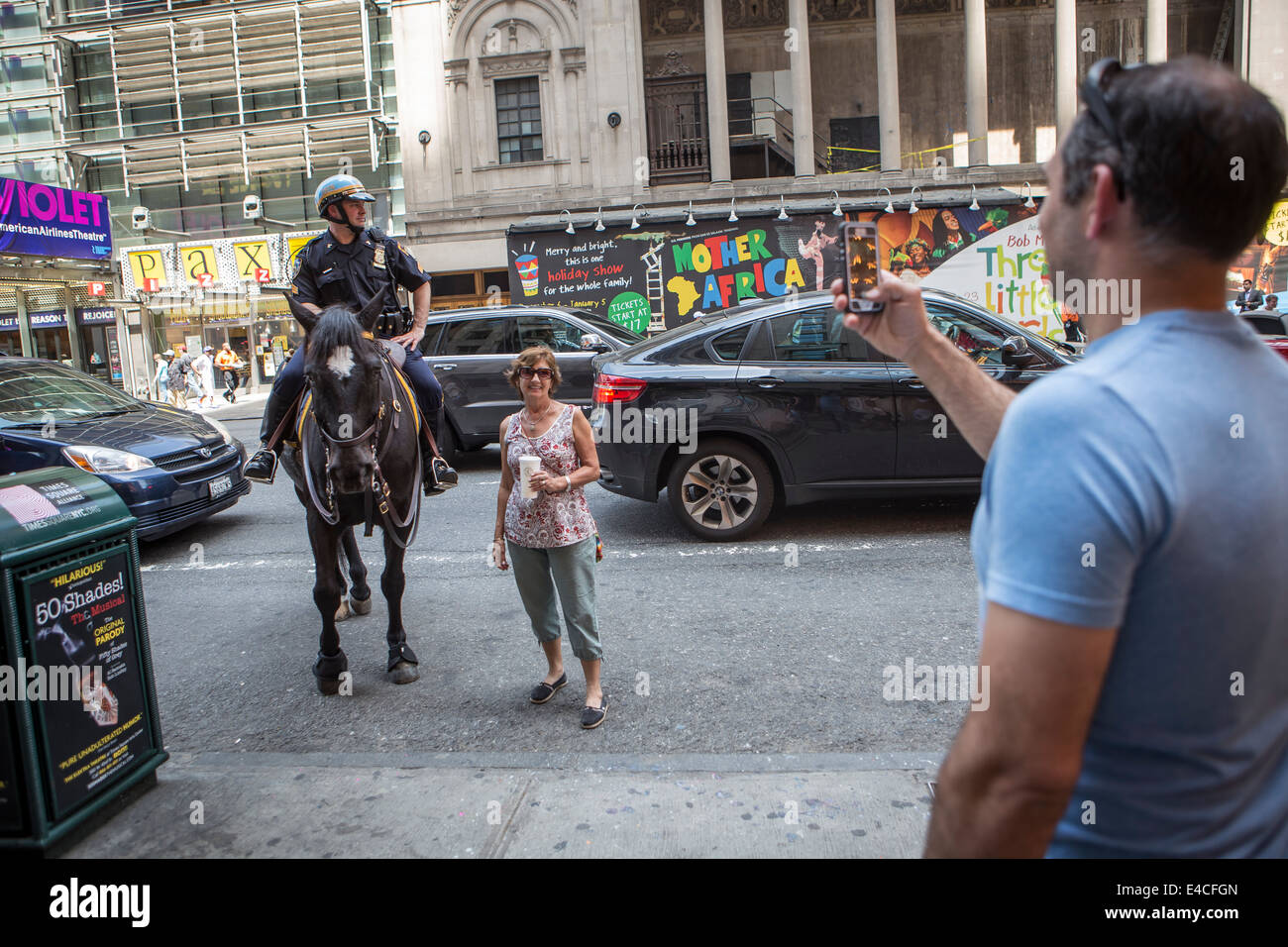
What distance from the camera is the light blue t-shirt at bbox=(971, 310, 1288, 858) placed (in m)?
1.09

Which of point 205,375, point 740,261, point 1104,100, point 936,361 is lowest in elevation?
point 205,375

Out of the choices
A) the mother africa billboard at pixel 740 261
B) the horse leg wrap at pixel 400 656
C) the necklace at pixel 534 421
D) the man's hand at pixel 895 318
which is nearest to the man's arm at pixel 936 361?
the man's hand at pixel 895 318

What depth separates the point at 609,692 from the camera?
15.9ft

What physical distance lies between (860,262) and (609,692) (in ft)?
11.1

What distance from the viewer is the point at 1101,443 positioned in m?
1.09

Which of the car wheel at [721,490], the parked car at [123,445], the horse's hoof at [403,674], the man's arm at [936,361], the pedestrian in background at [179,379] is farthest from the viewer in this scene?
the pedestrian in background at [179,379]

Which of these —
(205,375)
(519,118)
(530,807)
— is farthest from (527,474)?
(519,118)

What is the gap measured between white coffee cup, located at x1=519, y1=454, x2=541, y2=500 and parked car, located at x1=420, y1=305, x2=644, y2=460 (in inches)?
273

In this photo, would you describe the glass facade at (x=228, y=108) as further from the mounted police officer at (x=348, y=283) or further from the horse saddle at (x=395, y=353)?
the horse saddle at (x=395, y=353)

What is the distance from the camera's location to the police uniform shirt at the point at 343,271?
586 cm

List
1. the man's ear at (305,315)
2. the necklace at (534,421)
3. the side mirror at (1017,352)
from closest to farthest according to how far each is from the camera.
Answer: the necklace at (534,421), the man's ear at (305,315), the side mirror at (1017,352)

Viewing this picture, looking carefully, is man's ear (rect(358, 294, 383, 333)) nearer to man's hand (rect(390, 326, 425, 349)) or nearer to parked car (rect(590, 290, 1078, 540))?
A: man's hand (rect(390, 326, 425, 349))

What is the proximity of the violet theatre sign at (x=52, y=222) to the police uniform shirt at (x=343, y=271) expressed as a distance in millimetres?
17674

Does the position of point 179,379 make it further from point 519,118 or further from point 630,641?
point 630,641
